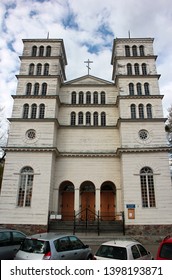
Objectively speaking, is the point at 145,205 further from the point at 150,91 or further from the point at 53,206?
the point at 150,91

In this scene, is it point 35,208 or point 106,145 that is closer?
point 35,208

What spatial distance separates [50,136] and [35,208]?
648cm

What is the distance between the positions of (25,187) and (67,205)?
4.62m

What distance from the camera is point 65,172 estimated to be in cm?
1958

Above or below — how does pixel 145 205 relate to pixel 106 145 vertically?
below

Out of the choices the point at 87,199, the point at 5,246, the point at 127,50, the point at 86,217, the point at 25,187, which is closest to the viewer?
the point at 5,246

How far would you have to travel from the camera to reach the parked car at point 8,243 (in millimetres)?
8344

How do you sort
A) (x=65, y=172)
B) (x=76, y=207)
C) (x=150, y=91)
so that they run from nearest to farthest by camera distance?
(x=76, y=207) → (x=65, y=172) → (x=150, y=91)

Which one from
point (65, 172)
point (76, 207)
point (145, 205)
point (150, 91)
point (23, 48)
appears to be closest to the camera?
point (145, 205)

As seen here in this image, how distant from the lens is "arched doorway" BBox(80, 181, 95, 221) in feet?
63.7

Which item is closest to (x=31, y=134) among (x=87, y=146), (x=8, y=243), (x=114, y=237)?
(x=87, y=146)

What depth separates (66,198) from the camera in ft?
66.7

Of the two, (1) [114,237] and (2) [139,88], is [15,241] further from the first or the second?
(2) [139,88]

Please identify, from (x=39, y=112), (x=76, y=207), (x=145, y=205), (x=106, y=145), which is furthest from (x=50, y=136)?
(x=145, y=205)
